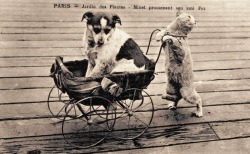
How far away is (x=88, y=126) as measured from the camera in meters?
2.17

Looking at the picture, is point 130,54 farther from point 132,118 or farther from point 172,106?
point 172,106

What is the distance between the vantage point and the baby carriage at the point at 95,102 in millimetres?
1821

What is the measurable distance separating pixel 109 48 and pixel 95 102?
0.32 metres

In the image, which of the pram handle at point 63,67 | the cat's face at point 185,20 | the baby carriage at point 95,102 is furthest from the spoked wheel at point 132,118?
the cat's face at point 185,20

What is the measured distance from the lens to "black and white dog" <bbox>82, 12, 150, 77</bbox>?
196 cm

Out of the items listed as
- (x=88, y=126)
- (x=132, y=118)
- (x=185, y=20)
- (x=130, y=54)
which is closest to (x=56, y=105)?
(x=88, y=126)

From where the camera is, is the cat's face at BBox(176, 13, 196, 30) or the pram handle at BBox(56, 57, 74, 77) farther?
the cat's face at BBox(176, 13, 196, 30)

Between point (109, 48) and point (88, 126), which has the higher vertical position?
point (109, 48)

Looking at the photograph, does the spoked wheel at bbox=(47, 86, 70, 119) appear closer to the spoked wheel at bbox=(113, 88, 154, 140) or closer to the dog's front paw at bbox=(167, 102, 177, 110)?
the spoked wheel at bbox=(113, 88, 154, 140)

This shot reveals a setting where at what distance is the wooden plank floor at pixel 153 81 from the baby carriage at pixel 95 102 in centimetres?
6

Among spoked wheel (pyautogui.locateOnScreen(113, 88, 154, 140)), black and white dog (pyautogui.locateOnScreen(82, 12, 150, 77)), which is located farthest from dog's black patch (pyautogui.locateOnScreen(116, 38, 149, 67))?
spoked wheel (pyautogui.locateOnScreen(113, 88, 154, 140))

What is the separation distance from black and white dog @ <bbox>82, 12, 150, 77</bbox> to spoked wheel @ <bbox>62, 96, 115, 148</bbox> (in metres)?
0.21

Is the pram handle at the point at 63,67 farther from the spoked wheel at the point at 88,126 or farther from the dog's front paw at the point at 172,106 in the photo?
the dog's front paw at the point at 172,106

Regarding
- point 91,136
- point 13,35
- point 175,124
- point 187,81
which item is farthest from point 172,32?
point 13,35
